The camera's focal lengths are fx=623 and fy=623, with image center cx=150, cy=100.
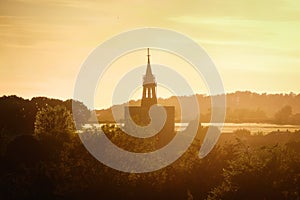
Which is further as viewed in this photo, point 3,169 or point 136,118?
point 136,118

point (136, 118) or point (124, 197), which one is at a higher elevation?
point (136, 118)

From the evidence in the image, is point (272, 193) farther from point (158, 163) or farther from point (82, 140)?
point (82, 140)

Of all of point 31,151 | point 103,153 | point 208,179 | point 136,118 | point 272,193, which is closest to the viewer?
point 272,193

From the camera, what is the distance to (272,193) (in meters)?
53.8

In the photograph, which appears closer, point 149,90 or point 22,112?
point 149,90

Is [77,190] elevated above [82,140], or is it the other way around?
[82,140]

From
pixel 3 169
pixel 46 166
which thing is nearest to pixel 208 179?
pixel 46 166

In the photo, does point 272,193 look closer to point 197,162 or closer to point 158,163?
point 158,163

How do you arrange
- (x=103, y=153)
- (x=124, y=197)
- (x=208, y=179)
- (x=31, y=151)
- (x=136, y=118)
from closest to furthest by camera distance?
(x=124, y=197), (x=103, y=153), (x=208, y=179), (x=31, y=151), (x=136, y=118)

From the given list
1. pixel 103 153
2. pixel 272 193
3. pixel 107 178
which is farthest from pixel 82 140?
pixel 272 193

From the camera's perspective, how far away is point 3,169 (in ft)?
241

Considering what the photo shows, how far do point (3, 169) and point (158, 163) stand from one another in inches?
784

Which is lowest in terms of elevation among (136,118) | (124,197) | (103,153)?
(124,197)

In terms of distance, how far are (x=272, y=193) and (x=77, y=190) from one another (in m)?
18.4
